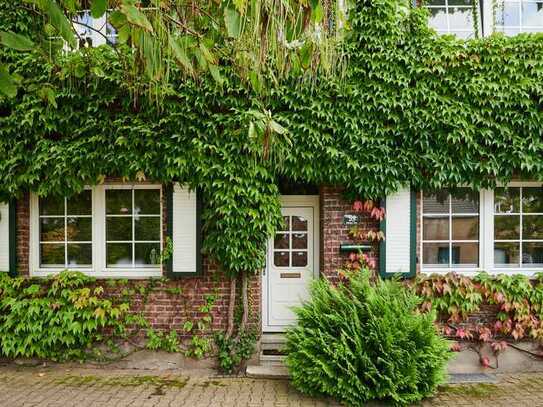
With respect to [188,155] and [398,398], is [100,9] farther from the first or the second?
[398,398]

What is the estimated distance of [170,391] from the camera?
5156 mm

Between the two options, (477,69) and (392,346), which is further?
(477,69)

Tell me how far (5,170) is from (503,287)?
7266 millimetres

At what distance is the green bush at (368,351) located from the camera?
4.68m

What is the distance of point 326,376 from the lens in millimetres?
4785

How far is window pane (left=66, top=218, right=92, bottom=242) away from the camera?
628 centimetres

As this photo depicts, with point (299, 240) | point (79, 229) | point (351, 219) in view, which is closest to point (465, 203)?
point (351, 219)

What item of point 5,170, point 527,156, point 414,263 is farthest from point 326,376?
point 5,170

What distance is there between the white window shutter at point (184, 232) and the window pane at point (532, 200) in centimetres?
489

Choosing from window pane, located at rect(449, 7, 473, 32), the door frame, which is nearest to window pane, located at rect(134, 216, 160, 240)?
the door frame

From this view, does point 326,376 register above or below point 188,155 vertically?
below

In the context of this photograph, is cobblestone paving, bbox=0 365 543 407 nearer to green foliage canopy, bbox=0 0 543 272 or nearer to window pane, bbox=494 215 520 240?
green foliage canopy, bbox=0 0 543 272

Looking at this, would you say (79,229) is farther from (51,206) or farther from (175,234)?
(175,234)

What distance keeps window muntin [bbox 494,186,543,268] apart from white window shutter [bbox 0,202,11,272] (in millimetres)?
7266
